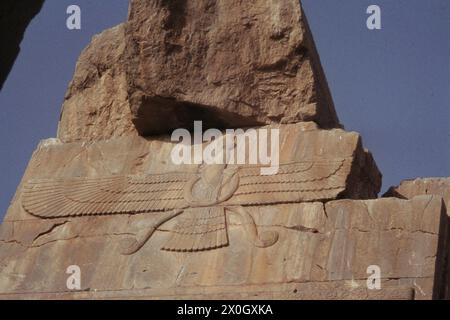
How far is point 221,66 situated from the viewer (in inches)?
307

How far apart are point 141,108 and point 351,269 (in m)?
2.50

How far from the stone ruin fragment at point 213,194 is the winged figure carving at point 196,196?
0.04 feet

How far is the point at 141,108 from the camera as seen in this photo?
25.7 ft

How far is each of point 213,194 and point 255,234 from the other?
0.59 m

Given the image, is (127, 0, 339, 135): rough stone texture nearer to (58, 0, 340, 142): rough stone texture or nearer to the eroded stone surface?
(58, 0, 340, 142): rough stone texture

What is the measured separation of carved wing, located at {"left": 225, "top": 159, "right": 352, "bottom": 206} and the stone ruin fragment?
1 cm

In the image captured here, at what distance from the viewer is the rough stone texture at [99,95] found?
332 inches

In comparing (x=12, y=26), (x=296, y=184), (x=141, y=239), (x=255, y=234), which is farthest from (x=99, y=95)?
(x=12, y=26)

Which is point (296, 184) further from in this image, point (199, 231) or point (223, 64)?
point (223, 64)

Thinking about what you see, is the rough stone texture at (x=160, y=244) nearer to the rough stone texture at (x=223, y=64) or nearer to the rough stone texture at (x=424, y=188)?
the rough stone texture at (x=223, y=64)

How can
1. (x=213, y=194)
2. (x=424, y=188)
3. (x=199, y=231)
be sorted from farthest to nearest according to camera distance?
(x=424, y=188), (x=213, y=194), (x=199, y=231)

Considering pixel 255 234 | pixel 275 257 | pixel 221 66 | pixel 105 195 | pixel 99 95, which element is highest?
pixel 221 66
